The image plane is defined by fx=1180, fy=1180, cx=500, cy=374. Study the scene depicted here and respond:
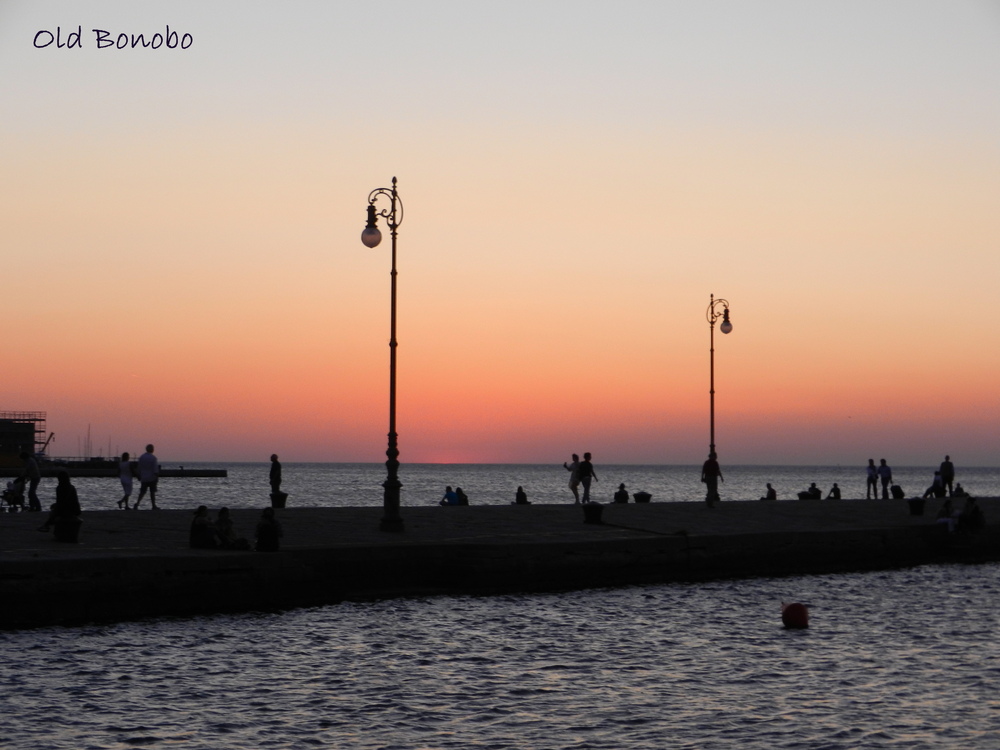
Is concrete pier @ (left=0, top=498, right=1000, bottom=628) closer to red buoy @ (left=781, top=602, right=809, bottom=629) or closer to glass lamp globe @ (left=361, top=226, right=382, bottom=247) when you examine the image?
red buoy @ (left=781, top=602, right=809, bottom=629)

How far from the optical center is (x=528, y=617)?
83.6 feet

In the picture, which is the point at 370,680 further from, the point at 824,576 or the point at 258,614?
the point at 824,576

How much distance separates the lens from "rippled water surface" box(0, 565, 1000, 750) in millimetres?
15031

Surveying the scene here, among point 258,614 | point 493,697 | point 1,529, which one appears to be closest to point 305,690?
point 493,697

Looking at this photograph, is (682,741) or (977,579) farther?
(977,579)

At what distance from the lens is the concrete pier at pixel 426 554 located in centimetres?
2288

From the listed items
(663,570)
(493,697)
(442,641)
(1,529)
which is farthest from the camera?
(663,570)

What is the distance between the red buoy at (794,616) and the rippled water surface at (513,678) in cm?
25

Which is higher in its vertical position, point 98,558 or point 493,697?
point 98,558

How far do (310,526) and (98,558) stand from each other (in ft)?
31.5

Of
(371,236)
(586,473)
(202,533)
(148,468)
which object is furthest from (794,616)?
(148,468)

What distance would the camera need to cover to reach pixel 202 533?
25969 mm

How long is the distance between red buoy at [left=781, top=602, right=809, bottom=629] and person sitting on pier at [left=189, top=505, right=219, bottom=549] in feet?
40.7

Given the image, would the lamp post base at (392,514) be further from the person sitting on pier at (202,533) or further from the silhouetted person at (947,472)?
the silhouetted person at (947,472)
